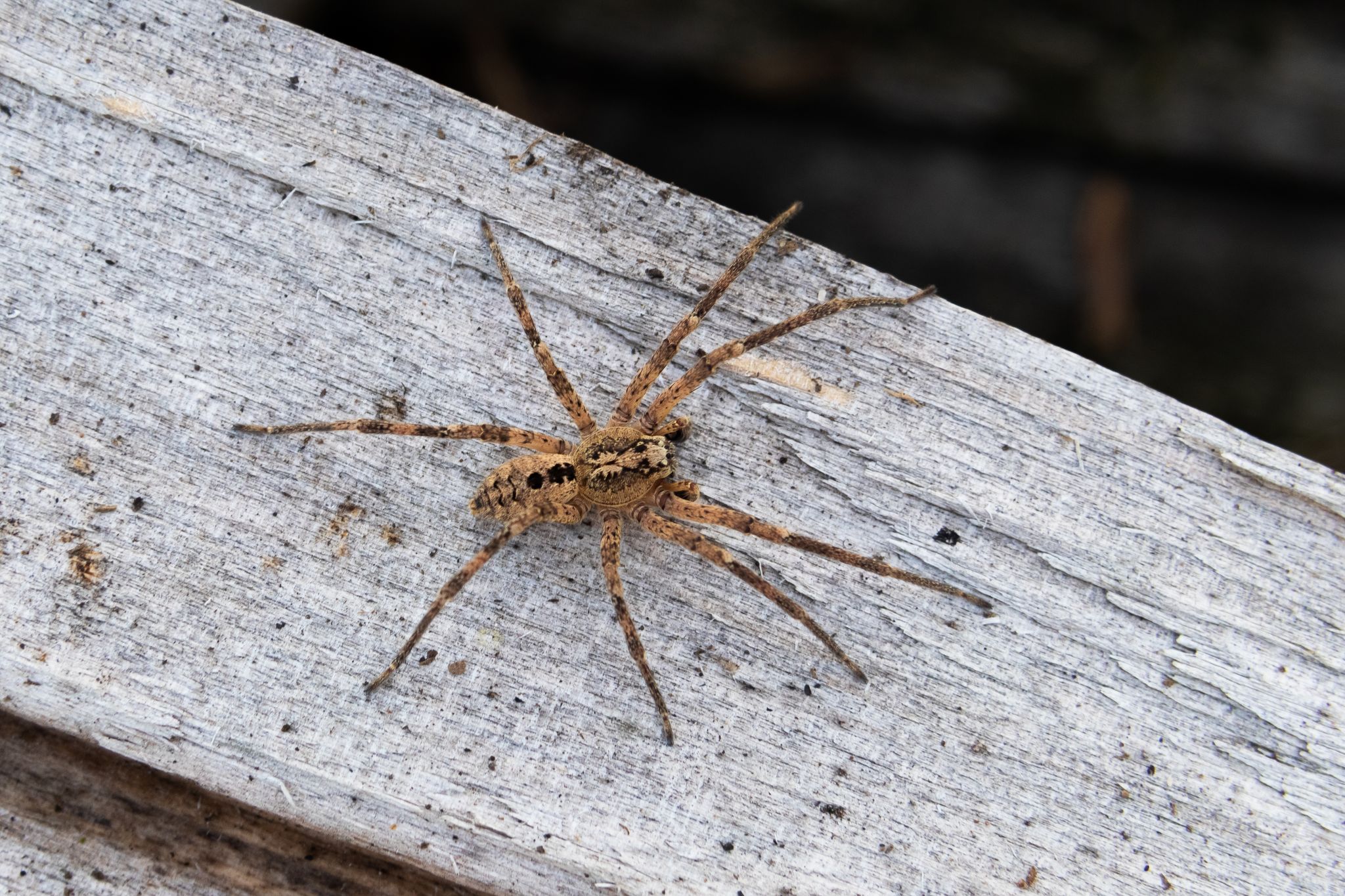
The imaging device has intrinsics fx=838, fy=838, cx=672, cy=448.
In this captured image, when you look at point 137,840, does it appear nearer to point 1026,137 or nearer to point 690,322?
point 690,322

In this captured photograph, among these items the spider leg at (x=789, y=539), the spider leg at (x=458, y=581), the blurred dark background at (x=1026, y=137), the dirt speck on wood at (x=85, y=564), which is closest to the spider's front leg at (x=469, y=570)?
the spider leg at (x=458, y=581)

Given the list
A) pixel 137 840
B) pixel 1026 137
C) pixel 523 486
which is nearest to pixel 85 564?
pixel 137 840

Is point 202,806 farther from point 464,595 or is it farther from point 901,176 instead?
point 901,176

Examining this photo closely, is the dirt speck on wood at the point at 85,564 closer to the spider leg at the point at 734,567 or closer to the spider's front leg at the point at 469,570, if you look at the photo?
the spider's front leg at the point at 469,570

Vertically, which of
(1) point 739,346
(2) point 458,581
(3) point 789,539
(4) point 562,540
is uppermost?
(1) point 739,346

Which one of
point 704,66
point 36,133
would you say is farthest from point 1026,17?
point 36,133

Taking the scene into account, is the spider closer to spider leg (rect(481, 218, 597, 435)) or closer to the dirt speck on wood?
spider leg (rect(481, 218, 597, 435))
